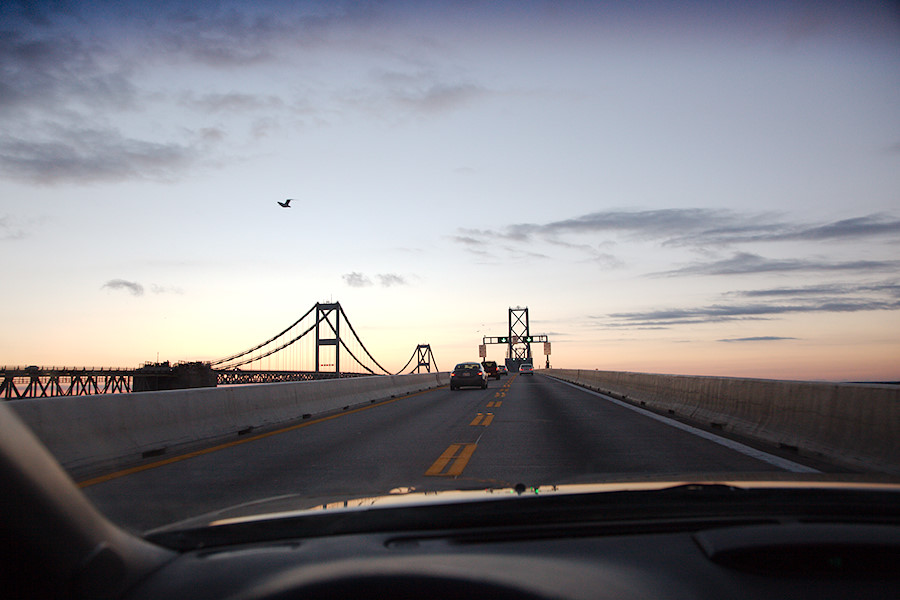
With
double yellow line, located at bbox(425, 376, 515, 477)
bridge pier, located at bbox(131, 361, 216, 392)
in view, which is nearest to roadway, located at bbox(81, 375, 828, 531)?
double yellow line, located at bbox(425, 376, 515, 477)

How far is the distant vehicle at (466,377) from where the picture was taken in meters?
36.7

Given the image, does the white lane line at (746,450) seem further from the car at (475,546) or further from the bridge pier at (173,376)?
the bridge pier at (173,376)

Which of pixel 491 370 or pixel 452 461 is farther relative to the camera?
pixel 491 370

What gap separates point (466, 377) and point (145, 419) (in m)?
28.0

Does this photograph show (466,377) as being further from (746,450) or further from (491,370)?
(491,370)

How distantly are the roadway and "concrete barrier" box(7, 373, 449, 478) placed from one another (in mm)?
633

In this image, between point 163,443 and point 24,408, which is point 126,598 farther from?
point 163,443

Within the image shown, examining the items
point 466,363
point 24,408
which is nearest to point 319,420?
point 24,408

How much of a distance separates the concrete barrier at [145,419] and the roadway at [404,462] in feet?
2.08

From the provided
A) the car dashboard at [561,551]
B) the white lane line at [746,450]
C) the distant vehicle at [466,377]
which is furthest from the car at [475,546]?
the distant vehicle at [466,377]

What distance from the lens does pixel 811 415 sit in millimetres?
8820

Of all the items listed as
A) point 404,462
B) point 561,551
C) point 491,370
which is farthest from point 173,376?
point 561,551

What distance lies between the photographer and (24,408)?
7.37 metres

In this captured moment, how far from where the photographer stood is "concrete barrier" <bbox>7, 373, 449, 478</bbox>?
7633 millimetres
